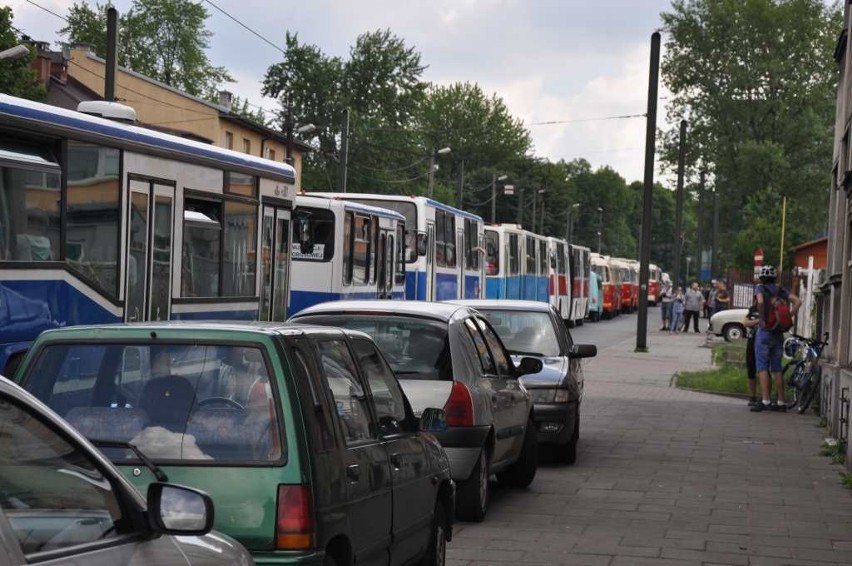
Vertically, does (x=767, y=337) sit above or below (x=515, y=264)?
below

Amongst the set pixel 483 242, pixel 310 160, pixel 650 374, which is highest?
pixel 310 160

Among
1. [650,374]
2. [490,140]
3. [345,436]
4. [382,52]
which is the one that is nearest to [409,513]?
[345,436]

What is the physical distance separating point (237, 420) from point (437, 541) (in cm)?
234

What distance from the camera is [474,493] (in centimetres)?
1048

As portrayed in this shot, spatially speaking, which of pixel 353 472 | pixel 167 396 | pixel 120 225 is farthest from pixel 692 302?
pixel 167 396

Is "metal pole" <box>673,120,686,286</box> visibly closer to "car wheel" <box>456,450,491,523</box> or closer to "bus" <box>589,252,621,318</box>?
"bus" <box>589,252,621,318</box>

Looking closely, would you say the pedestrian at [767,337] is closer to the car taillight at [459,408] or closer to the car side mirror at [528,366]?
the car side mirror at [528,366]

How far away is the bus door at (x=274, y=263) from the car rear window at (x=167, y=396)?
1126 centimetres

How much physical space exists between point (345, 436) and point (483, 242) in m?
33.1

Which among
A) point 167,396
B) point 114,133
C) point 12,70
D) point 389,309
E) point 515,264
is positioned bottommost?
point 167,396

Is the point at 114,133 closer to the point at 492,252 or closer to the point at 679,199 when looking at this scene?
the point at 492,252

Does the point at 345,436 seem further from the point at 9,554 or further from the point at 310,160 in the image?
the point at 310,160

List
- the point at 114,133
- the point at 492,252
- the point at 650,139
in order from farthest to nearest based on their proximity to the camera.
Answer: the point at 492,252 < the point at 650,139 < the point at 114,133

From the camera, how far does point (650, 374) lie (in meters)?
30.1
